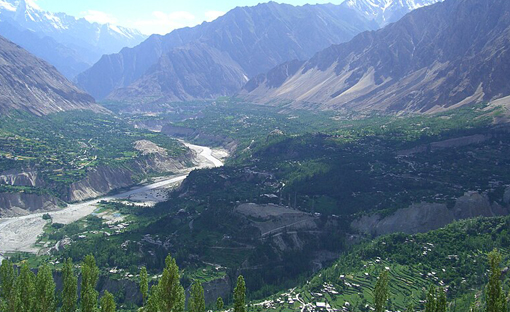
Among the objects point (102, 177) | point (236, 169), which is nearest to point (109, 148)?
point (102, 177)

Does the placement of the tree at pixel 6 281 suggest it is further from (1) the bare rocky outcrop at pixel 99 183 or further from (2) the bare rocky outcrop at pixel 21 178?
(2) the bare rocky outcrop at pixel 21 178

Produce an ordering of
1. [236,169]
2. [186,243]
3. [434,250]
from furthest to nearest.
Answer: [236,169], [186,243], [434,250]

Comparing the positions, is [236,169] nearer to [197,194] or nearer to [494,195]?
[197,194]

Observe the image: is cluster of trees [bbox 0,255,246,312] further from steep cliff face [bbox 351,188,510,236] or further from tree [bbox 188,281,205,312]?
steep cliff face [bbox 351,188,510,236]

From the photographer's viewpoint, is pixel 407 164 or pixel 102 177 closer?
pixel 407 164

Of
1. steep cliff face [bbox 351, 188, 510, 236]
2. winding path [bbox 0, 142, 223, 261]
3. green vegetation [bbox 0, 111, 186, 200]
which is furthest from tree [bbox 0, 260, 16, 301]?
green vegetation [bbox 0, 111, 186, 200]

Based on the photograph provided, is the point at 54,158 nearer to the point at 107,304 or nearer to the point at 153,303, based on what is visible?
the point at 107,304
